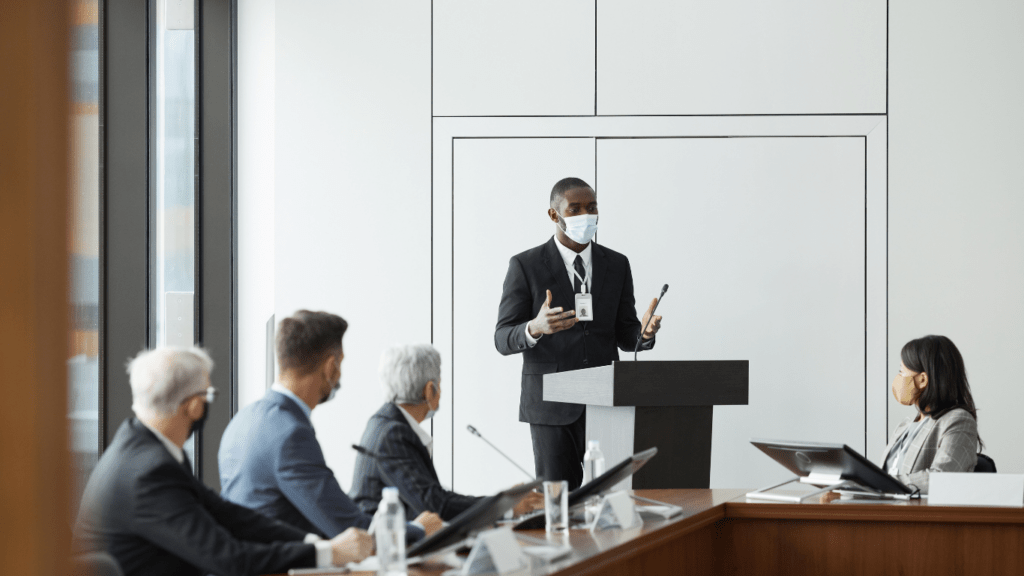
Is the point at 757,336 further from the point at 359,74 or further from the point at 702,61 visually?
the point at 359,74

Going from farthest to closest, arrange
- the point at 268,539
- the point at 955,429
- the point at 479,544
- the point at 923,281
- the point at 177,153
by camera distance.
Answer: the point at 923,281
the point at 177,153
the point at 955,429
the point at 268,539
the point at 479,544

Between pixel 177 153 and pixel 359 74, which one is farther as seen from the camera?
pixel 359 74

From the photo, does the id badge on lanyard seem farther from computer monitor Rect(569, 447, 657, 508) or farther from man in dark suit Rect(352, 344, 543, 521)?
computer monitor Rect(569, 447, 657, 508)

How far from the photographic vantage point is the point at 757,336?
494 cm

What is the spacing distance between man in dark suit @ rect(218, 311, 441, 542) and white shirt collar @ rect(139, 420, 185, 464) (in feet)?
0.99

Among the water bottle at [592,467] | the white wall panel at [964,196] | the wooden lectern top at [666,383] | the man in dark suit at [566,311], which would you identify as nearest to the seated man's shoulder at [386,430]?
the water bottle at [592,467]

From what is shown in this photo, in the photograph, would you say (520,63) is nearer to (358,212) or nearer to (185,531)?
(358,212)

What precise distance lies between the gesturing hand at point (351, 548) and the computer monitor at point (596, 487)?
1.74 feet

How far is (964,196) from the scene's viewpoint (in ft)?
16.0

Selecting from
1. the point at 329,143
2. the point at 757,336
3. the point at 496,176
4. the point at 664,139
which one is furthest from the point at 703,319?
the point at 329,143

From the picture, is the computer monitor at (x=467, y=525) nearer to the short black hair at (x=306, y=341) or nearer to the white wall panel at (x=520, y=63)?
the short black hair at (x=306, y=341)

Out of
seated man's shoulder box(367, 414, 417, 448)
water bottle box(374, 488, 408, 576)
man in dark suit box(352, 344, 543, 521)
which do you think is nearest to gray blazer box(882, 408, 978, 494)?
man in dark suit box(352, 344, 543, 521)

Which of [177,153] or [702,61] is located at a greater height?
[702,61]

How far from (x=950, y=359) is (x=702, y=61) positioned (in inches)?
98.5
